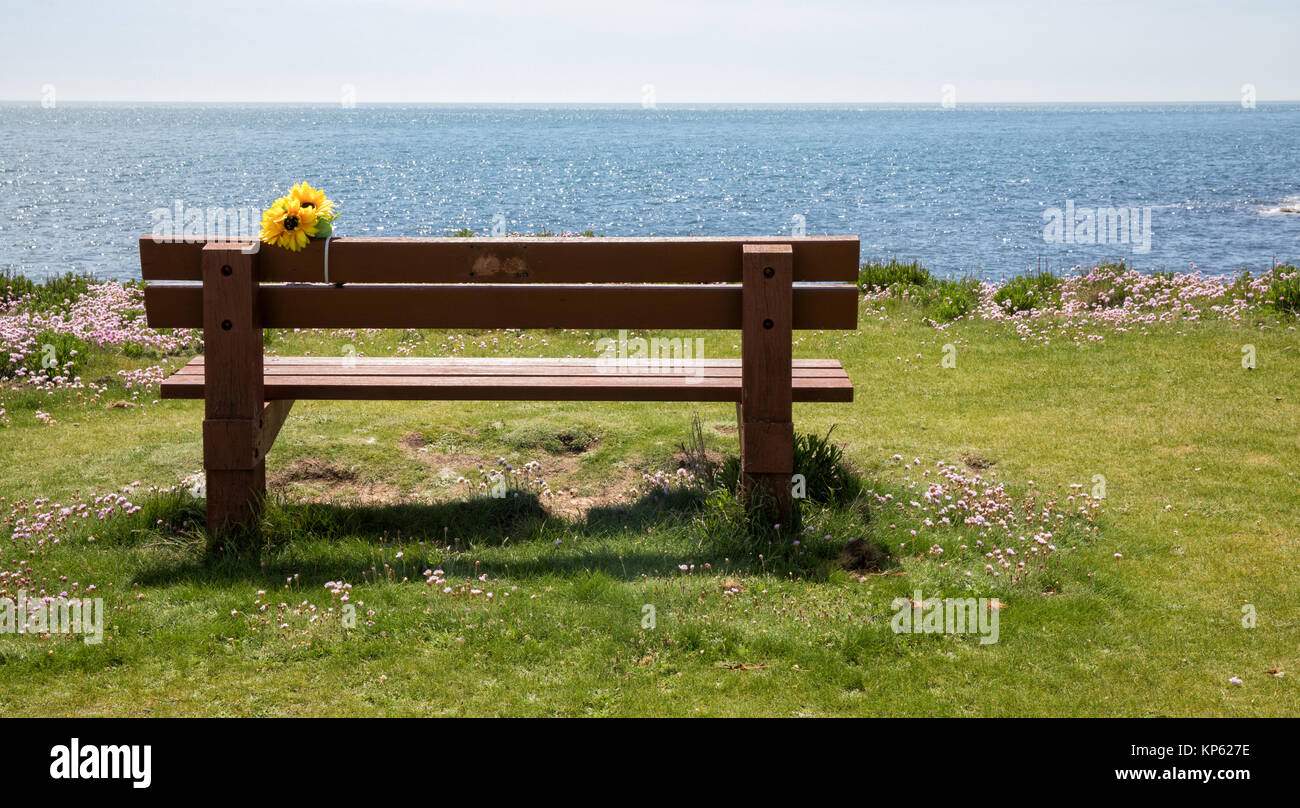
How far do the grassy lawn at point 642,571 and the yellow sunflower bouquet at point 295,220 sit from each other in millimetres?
1484

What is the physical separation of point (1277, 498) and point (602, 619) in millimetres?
4603

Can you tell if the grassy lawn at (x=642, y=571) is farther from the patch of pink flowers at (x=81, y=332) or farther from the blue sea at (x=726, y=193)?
the blue sea at (x=726, y=193)

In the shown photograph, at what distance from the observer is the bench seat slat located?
607 centimetres

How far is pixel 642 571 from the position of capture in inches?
213

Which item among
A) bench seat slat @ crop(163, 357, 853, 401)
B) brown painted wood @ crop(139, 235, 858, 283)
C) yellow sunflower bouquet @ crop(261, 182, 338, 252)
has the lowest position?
bench seat slat @ crop(163, 357, 853, 401)

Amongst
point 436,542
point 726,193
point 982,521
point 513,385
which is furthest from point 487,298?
point 726,193

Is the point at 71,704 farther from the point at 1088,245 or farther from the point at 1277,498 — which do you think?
the point at 1088,245

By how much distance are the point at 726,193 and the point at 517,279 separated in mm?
66967

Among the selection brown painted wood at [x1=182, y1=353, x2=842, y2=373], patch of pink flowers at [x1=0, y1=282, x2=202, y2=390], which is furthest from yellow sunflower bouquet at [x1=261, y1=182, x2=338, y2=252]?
patch of pink flowers at [x1=0, y1=282, x2=202, y2=390]

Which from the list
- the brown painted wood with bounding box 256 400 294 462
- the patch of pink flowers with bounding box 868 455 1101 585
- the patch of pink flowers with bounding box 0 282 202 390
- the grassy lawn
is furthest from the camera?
the patch of pink flowers with bounding box 0 282 202 390

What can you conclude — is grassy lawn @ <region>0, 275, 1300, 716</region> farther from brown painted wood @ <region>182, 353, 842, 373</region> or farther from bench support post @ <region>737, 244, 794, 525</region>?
brown painted wood @ <region>182, 353, 842, 373</region>

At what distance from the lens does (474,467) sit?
7297 mm

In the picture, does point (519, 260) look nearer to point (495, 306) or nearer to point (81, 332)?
point (495, 306)

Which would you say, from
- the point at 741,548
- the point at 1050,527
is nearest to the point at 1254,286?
the point at 1050,527
